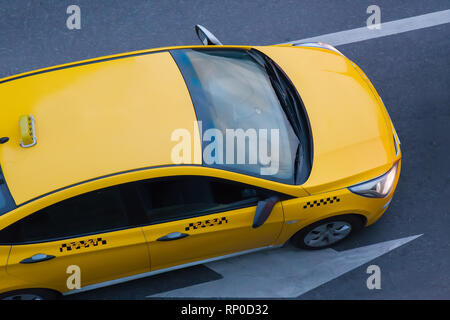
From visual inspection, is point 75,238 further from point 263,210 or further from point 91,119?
point 263,210

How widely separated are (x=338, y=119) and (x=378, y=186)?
27.9 inches

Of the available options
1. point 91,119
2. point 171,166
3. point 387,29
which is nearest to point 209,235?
point 171,166

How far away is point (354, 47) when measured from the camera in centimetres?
638

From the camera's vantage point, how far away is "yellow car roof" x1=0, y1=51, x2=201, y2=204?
11.8 ft

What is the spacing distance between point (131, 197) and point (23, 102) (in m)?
1.27

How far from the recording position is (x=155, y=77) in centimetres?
418

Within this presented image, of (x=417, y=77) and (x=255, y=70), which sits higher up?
(x=417, y=77)

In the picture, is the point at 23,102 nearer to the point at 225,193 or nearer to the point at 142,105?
the point at 142,105

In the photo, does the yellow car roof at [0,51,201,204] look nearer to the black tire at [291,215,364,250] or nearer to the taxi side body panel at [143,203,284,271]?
the taxi side body panel at [143,203,284,271]

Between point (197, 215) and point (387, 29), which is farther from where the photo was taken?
point (387, 29)
